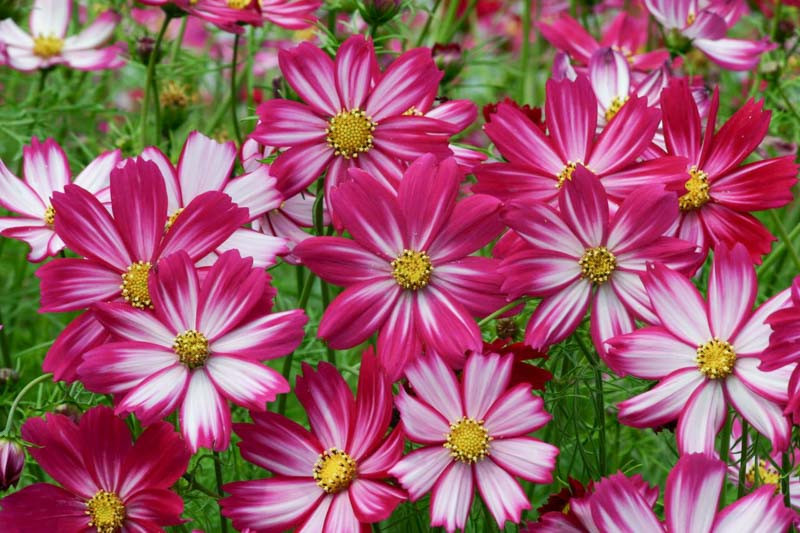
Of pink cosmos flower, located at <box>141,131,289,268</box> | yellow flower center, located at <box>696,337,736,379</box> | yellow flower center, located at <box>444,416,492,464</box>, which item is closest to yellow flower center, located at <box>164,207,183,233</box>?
pink cosmos flower, located at <box>141,131,289,268</box>

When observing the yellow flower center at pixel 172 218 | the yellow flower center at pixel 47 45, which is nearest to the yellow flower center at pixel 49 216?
the yellow flower center at pixel 172 218

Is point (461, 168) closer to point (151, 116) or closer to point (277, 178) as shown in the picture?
point (277, 178)

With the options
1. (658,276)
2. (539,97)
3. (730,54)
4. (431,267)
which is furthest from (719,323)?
(539,97)

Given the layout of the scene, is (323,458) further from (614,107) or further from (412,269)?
(614,107)

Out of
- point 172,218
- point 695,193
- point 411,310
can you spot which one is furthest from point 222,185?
point 695,193

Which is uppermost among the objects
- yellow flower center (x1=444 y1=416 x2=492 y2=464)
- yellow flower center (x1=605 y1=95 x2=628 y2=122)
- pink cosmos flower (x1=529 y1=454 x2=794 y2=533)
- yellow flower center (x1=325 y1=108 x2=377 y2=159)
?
yellow flower center (x1=605 y1=95 x2=628 y2=122)

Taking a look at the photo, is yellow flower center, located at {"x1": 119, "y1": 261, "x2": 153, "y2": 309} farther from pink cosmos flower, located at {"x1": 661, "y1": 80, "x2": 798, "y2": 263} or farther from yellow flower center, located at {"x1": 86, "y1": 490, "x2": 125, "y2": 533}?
pink cosmos flower, located at {"x1": 661, "y1": 80, "x2": 798, "y2": 263}
